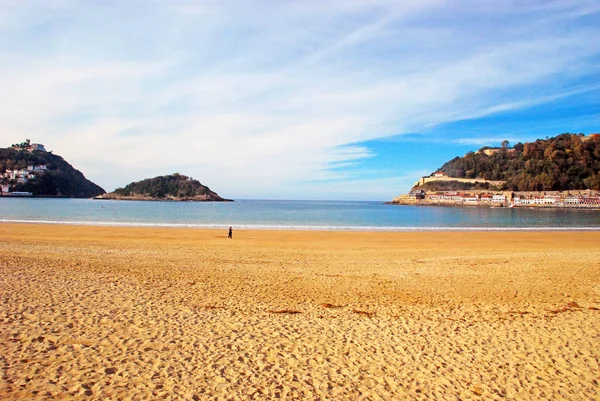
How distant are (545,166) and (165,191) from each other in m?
149

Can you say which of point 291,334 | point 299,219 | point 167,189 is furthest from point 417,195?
point 291,334

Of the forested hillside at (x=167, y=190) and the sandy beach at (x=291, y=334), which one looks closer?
the sandy beach at (x=291, y=334)

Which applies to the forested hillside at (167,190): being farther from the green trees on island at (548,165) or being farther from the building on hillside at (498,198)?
the green trees on island at (548,165)

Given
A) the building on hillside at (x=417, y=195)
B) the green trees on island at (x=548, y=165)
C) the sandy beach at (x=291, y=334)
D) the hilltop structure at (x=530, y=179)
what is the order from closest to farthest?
1. the sandy beach at (x=291, y=334)
2. the hilltop structure at (x=530, y=179)
3. the green trees on island at (x=548, y=165)
4. the building on hillside at (x=417, y=195)

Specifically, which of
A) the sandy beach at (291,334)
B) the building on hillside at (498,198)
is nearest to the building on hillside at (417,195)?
→ the building on hillside at (498,198)

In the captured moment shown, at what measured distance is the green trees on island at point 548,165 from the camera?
4560 inches

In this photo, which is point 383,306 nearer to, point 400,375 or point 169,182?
point 400,375

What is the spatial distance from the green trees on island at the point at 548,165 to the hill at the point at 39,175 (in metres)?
171

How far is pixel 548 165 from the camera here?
402 feet

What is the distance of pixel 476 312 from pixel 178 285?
282 inches

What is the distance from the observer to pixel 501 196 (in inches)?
4628

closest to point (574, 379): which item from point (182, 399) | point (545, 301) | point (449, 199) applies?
point (545, 301)

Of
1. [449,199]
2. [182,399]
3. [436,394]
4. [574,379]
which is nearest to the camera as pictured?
[182,399]

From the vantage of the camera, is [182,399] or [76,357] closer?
[182,399]
